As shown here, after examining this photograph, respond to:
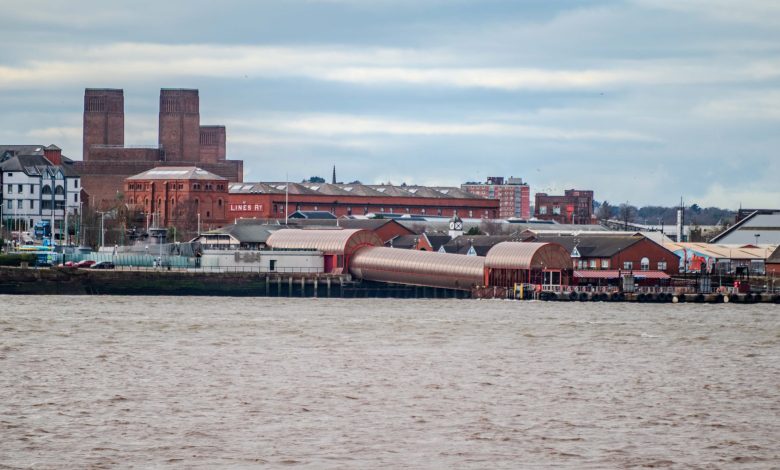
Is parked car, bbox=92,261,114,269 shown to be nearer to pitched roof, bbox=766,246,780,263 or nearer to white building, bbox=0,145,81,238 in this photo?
white building, bbox=0,145,81,238

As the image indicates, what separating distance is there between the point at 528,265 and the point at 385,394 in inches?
2791

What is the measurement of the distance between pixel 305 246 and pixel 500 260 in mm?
22184

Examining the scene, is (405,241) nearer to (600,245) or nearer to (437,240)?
(437,240)

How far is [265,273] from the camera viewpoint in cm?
12700

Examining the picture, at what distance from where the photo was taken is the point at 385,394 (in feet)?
156

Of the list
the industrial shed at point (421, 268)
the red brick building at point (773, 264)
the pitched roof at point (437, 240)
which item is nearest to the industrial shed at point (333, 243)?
the industrial shed at point (421, 268)

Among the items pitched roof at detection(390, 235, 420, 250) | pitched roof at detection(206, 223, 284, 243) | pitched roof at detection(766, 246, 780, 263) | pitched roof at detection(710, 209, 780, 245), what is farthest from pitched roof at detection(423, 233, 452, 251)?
pitched roof at detection(710, 209, 780, 245)

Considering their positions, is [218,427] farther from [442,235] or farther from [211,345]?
[442,235]

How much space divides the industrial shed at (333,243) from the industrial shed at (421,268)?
1.86 metres

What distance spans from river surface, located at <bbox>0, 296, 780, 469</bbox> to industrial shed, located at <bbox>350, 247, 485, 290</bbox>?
34.9 metres

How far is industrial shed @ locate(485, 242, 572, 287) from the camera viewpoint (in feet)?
387

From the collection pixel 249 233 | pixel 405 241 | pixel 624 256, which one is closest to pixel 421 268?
A: pixel 624 256

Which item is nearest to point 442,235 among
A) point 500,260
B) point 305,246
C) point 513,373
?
point 305,246

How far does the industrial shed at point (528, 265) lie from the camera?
387 feet
